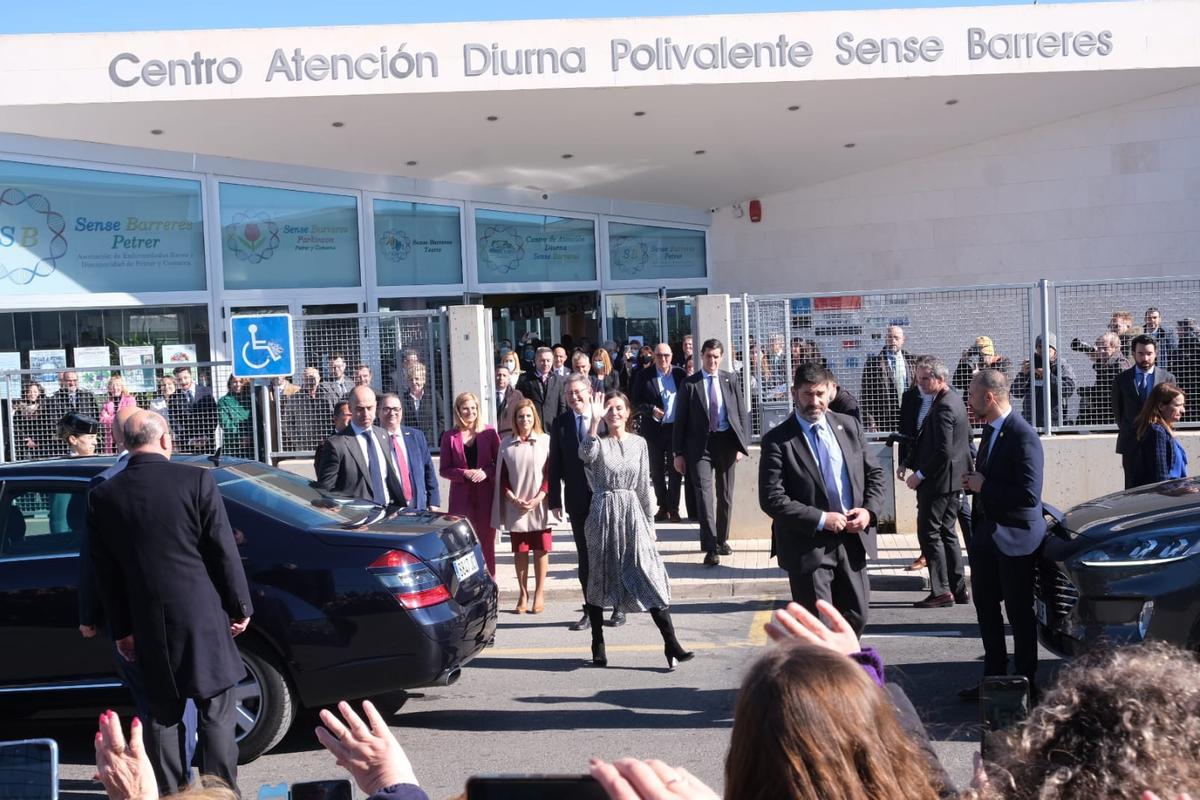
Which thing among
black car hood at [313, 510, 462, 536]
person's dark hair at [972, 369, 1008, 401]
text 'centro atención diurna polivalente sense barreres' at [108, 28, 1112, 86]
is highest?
text 'centro atención diurna polivalente sense barreres' at [108, 28, 1112, 86]

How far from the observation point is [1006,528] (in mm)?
6336

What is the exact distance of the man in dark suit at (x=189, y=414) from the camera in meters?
12.7

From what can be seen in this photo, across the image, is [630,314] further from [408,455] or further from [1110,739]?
[1110,739]

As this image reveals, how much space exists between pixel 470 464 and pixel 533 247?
12.2 m

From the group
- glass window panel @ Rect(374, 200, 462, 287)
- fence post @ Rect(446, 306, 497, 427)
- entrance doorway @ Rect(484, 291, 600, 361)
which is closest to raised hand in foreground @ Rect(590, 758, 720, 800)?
fence post @ Rect(446, 306, 497, 427)

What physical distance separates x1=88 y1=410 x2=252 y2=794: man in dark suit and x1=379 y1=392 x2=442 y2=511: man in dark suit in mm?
3999

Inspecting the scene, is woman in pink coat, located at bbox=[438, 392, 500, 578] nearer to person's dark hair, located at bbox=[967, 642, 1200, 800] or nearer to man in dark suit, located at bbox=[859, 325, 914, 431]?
man in dark suit, located at bbox=[859, 325, 914, 431]

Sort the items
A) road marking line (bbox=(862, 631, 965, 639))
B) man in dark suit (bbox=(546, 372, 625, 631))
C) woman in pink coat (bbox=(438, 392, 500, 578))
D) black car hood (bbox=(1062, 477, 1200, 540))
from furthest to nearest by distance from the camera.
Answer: woman in pink coat (bbox=(438, 392, 500, 578)), man in dark suit (bbox=(546, 372, 625, 631)), road marking line (bbox=(862, 631, 965, 639)), black car hood (bbox=(1062, 477, 1200, 540))

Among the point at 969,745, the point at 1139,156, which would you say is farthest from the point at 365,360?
the point at 1139,156

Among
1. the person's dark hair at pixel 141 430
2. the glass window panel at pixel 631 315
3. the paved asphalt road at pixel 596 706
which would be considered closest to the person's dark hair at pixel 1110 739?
the paved asphalt road at pixel 596 706

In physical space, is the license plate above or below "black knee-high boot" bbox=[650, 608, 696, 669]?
above

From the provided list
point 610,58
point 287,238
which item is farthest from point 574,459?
point 287,238

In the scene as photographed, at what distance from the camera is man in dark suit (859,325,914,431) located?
12117mm

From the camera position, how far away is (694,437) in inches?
436
